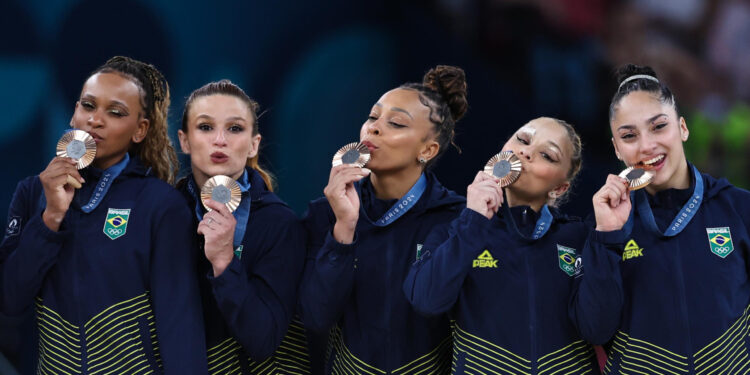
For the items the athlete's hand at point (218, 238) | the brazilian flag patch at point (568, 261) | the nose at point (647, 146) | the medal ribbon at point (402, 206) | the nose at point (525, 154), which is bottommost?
the athlete's hand at point (218, 238)

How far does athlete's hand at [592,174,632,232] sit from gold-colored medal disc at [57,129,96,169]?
6.04 ft

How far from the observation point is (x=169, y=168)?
3.57 m

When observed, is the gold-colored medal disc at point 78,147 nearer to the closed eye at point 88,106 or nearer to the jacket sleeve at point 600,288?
the closed eye at point 88,106

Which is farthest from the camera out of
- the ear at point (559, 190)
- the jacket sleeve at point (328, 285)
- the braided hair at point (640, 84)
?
the ear at point (559, 190)

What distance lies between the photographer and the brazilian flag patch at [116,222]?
10.2ft

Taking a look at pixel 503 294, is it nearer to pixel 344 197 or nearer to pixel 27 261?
pixel 344 197

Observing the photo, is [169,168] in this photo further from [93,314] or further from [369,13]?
[369,13]

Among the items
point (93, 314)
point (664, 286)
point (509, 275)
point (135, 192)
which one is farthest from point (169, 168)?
point (664, 286)

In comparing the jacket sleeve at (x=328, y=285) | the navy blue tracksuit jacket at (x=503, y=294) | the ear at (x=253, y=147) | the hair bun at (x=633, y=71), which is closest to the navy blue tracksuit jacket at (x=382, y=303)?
the jacket sleeve at (x=328, y=285)

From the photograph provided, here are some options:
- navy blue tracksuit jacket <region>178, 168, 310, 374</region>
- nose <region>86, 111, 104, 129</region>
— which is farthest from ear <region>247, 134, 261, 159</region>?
nose <region>86, 111, 104, 129</region>

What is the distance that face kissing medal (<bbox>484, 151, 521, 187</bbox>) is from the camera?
10.6 feet

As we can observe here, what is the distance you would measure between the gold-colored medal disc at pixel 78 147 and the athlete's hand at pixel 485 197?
1385 millimetres

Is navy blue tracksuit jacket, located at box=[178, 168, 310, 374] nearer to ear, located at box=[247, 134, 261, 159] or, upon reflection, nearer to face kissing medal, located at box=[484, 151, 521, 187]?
ear, located at box=[247, 134, 261, 159]

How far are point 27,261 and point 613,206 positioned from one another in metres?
2.08
